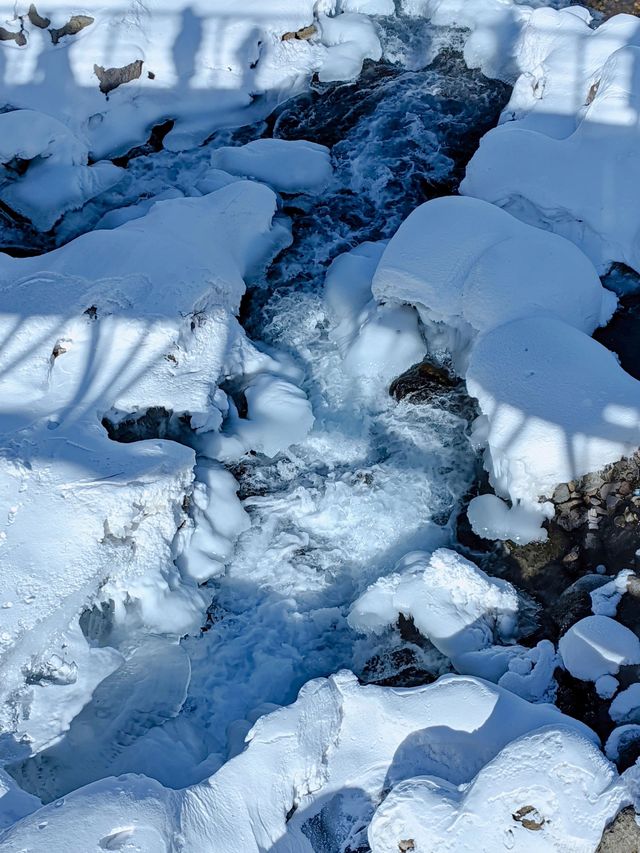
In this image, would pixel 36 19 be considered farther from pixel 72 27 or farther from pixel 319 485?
pixel 319 485

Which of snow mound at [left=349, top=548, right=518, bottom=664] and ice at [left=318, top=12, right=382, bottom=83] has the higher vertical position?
ice at [left=318, top=12, right=382, bottom=83]

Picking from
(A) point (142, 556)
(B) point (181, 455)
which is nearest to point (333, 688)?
(A) point (142, 556)

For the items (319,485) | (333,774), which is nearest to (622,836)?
(333,774)

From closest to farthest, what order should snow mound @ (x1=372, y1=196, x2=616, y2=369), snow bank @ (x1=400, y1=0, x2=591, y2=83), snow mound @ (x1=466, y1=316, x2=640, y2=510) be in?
1. snow mound @ (x1=466, y1=316, x2=640, y2=510)
2. snow mound @ (x1=372, y1=196, x2=616, y2=369)
3. snow bank @ (x1=400, y1=0, x2=591, y2=83)

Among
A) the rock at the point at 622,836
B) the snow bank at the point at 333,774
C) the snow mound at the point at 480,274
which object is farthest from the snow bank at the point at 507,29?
the rock at the point at 622,836

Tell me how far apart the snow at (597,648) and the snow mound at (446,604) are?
37 centimetres

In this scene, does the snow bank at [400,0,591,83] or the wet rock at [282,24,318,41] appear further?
the wet rock at [282,24,318,41]

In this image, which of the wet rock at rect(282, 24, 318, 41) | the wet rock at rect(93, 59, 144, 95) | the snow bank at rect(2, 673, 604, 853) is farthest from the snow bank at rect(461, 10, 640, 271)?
the snow bank at rect(2, 673, 604, 853)

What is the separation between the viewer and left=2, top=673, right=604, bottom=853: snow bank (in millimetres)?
2885

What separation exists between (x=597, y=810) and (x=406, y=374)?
265cm

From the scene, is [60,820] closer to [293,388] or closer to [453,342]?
[293,388]

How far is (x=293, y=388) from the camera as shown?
16.1 ft

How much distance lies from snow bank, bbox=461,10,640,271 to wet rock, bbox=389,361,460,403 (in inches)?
49.7

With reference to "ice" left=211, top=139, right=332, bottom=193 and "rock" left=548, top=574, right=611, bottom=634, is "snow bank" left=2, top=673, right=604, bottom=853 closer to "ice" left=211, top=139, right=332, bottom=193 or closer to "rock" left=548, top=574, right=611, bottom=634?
"rock" left=548, top=574, right=611, bottom=634
